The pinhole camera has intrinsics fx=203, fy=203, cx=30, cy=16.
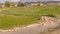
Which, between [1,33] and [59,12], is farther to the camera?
[59,12]

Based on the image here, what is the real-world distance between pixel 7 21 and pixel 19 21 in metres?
1.76

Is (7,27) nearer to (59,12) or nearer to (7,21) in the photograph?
(7,21)

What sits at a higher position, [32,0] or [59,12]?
[32,0]

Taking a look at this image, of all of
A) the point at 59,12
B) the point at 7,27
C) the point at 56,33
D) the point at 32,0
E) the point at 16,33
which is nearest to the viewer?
the point at 56,33

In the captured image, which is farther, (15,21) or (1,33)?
(15,21)

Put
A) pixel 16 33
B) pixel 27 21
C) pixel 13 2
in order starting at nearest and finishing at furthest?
pixel 16 33, pixel 27 21, pixel 13 2

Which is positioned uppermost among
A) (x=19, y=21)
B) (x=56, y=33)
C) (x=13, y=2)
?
(x=13, y=2)

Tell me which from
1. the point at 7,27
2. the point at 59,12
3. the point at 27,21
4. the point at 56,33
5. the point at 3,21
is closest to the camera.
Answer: the point at 56,33

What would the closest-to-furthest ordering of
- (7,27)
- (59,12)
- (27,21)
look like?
(7,27), (27,21), (59,12)

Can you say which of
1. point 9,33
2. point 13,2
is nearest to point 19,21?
point 9,33

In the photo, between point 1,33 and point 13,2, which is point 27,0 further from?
point 1,33

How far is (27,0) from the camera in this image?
8362 centimetres

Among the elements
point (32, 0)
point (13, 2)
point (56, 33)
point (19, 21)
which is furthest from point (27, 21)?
point (32, 0)

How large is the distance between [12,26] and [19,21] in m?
3.09
